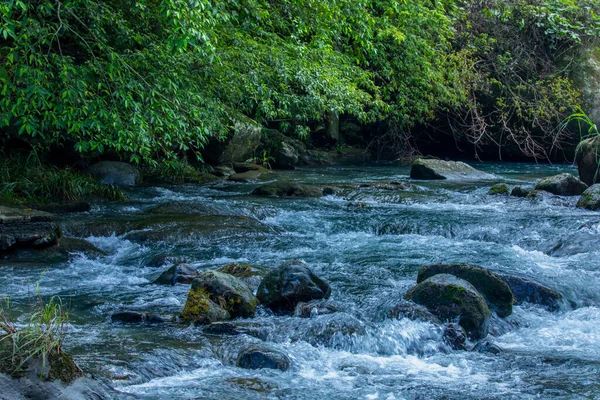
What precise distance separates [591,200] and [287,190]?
5.30 metres

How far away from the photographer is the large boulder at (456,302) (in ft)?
17.9

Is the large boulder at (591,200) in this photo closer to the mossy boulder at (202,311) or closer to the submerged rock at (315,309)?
the submerged rock at (315,309)

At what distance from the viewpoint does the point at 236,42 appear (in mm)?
11523

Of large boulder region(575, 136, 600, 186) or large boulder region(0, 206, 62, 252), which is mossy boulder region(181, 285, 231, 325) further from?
large boulder region(575, 136, 600, 186)

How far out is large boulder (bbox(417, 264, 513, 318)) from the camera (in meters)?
5.93

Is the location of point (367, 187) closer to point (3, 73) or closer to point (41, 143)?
point (41, 143)

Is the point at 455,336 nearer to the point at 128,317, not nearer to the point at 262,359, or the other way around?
the point at 262,359

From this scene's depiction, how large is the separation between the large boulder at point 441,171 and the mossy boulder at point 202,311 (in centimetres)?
1039

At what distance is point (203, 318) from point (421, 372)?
1.80 m

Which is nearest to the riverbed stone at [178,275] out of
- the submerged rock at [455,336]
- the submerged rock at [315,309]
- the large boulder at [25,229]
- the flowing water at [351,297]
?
the flowing water at [351,297]

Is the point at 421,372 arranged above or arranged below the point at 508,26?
below

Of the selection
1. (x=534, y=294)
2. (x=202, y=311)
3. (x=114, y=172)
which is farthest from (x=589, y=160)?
(x=202, y=311)

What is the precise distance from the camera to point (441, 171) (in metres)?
15.4

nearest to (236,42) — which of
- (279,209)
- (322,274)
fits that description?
(279,209)
